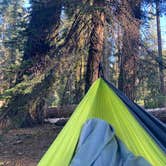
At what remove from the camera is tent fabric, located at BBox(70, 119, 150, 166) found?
114 inches

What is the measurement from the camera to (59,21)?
947 centimetres

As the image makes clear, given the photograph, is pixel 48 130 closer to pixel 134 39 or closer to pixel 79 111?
pixel 134 39

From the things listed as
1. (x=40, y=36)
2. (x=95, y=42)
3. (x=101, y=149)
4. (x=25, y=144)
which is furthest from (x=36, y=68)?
(x=101, y=149)

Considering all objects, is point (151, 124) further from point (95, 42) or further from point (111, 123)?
point (95, 42)

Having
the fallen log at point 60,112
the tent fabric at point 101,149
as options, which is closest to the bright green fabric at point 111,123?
the tent fabric at point 101,149

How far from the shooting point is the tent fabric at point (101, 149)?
290 cm

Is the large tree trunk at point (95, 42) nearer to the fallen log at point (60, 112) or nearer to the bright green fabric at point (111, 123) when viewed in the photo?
the bright green fabric at point (111, 123)

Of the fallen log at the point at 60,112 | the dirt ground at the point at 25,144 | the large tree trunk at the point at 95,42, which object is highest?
the large tree trunk at the point at 95,42

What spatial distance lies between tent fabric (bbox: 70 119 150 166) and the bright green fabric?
161mm

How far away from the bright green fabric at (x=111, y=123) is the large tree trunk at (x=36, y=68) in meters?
4.21

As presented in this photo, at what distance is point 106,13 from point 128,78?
12.2 ft

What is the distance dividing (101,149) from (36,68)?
18.5 feet

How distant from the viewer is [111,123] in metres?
3.58

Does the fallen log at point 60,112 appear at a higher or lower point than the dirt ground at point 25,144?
higher
